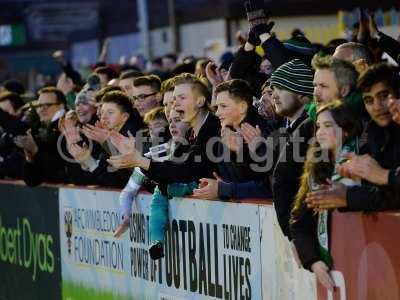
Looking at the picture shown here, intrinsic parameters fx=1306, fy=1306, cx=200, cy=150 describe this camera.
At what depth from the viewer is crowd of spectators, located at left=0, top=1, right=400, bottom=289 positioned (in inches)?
275

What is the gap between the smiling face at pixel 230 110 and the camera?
28.6ft

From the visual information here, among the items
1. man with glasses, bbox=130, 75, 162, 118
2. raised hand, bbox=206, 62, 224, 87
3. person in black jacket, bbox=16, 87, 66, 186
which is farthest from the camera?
person in black jacket, bbox=16, 87, 66, 186

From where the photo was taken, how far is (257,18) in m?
9.77

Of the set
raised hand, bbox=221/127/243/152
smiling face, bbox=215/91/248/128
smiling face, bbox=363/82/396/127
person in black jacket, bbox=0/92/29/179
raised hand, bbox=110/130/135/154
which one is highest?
smiling face, bbox=363/82/396/127

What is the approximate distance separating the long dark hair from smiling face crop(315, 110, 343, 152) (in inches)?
0.9

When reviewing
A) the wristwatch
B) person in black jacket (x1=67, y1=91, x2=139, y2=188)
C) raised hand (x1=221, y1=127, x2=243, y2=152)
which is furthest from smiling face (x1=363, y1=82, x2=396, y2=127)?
person in black jacket (x1=67, y1=91, x2=139, y2=188)

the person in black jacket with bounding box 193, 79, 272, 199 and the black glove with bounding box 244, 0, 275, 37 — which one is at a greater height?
the black glove with bounding box 244, 0, 275, 37

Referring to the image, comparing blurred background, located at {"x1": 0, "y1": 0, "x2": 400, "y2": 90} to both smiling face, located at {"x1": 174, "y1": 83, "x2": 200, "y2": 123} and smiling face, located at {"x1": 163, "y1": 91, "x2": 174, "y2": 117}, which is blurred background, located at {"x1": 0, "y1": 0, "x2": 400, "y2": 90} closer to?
smiling face, located at {"x1": 163, "y1": 91, "x2": 174, "y2": 117}

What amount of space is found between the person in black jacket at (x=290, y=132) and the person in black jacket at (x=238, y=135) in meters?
0.34

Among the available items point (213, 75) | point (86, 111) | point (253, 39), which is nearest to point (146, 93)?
point (213, 75)

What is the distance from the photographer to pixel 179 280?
9867 millimetres

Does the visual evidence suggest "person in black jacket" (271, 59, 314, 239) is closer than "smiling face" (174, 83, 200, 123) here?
Yes

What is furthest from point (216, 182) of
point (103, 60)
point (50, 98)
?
point (103, 60)

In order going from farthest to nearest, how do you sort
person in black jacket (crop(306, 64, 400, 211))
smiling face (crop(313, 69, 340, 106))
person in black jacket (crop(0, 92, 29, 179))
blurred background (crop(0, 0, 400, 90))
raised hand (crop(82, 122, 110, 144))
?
blurred background (crop(0, 0, 400, 90)) < person in black jacket (crop(0, 92, 29, 179)) < raised hand (crop(82, 122, 110, 144)) < smiling face (crop(313, 69, 340, 106)) < person in black jacket (crop(306, 64, 400, 211))
